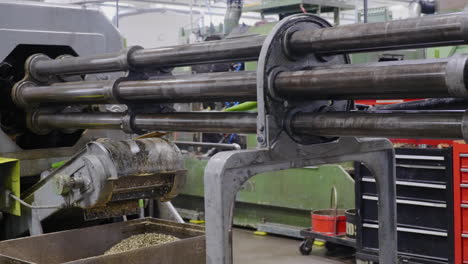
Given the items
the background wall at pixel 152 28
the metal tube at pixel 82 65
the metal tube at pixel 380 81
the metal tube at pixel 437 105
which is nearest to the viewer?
the metal tube at pixel 380 81

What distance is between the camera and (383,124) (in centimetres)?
147

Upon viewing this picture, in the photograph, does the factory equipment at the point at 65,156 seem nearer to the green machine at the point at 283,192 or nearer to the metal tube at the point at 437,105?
the metal tube at the point at 437,105

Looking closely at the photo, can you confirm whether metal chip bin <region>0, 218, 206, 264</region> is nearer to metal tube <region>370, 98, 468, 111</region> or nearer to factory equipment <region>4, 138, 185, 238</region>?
factory equipment <region>4, 138, 185, 238</region>

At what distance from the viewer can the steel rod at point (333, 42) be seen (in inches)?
54.5

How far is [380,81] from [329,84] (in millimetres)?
139

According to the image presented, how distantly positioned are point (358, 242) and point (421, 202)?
511 mm

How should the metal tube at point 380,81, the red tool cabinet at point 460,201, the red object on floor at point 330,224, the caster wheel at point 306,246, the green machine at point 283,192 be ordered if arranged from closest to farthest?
the metal tube at point 380,81 < the red tool cabinet at point 460,201 < the red object on floor at point 330,224 < the caster wheel at point 306,246 < the green machine at point 283,192

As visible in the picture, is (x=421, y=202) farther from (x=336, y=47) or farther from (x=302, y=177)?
(x=336, y=47)

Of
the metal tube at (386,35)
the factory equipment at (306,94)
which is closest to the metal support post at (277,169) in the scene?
the factory equipment at (306,94)

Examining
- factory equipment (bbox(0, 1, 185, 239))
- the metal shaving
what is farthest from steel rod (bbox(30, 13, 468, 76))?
the metal shaving

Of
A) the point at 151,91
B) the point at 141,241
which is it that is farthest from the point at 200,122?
the point at 141,241

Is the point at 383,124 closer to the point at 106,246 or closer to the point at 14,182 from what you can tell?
the point at 106,246

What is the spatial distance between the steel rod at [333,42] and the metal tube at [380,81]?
0.18 feet

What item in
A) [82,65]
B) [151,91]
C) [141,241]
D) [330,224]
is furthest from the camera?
[330,224]
